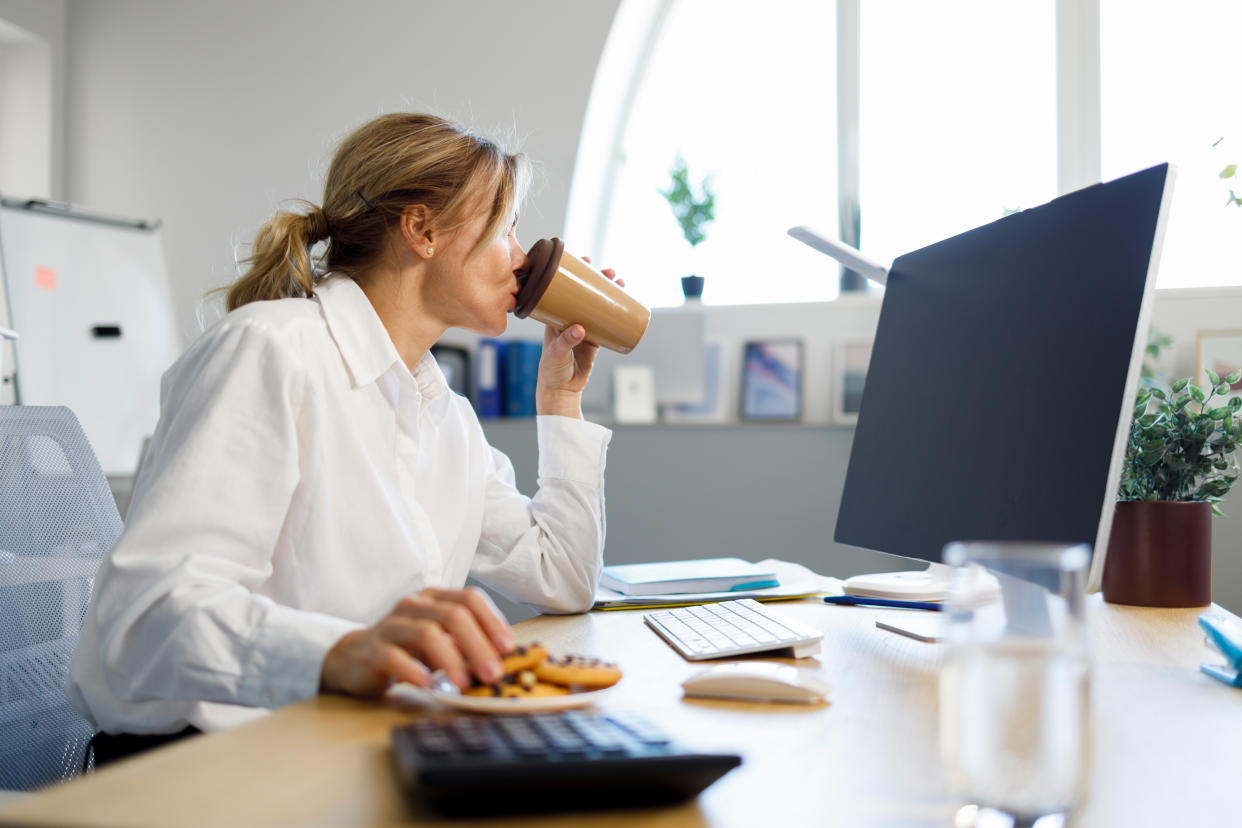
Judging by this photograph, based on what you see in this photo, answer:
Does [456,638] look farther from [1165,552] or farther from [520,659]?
[1165,552]

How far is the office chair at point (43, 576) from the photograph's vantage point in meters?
1.01

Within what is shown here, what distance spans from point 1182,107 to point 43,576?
3277 mm

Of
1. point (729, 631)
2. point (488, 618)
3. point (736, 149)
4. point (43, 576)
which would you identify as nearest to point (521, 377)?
point (736, 149)

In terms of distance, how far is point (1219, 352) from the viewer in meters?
2.66

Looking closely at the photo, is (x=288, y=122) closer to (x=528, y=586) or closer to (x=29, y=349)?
(x=29, y=349)

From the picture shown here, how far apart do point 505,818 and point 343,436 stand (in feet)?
2.03

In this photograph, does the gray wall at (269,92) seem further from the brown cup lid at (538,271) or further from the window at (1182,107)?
the brown cup lid at (538,271)

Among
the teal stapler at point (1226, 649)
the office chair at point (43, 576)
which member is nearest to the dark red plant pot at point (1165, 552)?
the teal stapler at point (1226, 649)

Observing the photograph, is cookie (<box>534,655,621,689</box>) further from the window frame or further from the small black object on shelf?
the window frame

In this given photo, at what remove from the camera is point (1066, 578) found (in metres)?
0.43

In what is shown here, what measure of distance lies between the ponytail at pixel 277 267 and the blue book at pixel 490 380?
194 centimetres

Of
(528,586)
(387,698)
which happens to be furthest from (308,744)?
(528,586)

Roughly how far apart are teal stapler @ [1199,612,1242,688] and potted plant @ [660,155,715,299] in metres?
2.47

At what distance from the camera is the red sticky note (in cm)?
321
